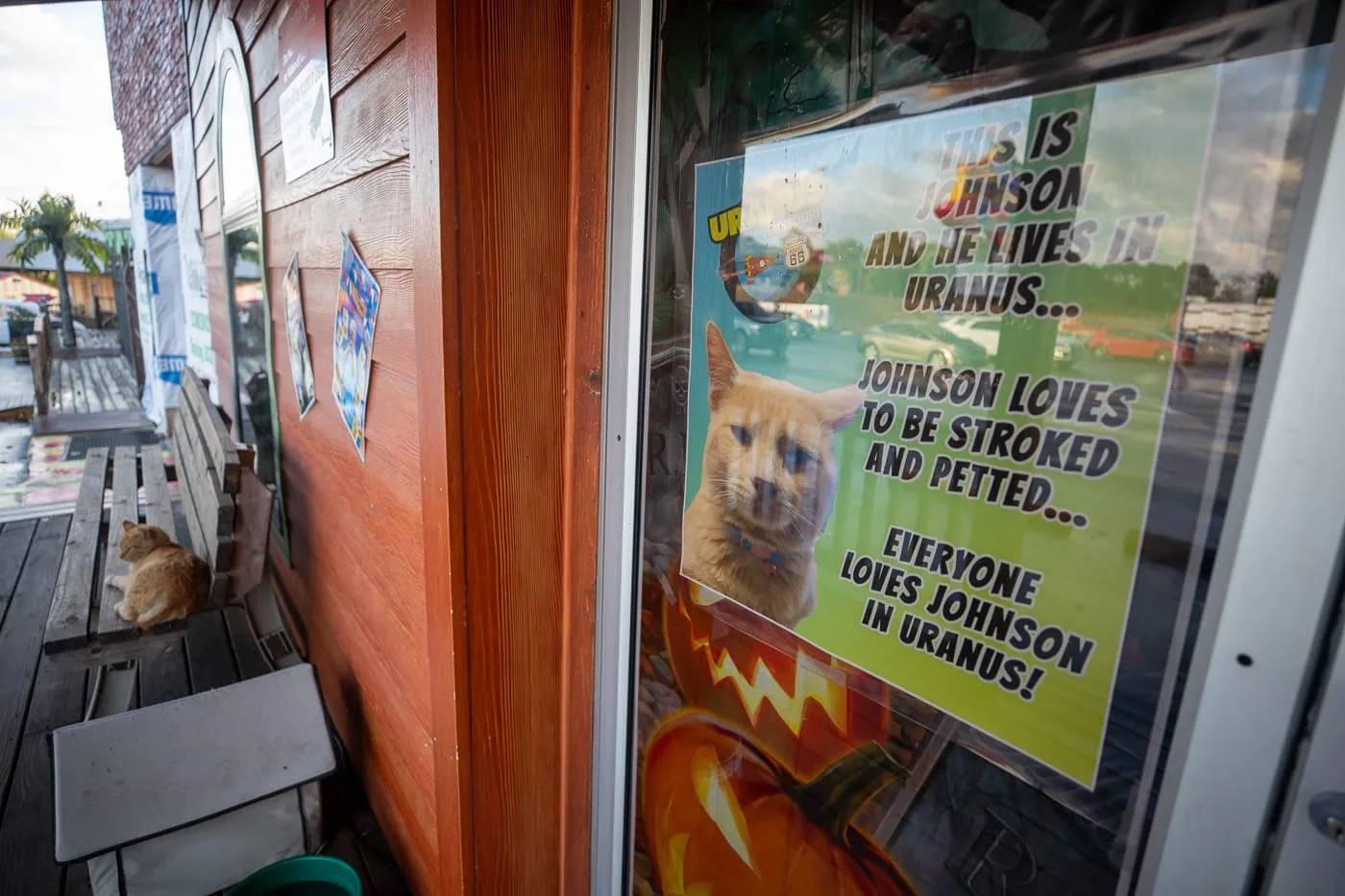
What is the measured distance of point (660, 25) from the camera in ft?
3.55

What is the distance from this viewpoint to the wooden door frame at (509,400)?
108cm

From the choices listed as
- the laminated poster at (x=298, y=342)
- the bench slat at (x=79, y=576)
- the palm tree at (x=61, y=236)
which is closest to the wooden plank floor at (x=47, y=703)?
the bench slat at (x=79, y=576)

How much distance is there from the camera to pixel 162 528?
3.12m

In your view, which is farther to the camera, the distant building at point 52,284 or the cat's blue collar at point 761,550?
the distant building at point 52,284

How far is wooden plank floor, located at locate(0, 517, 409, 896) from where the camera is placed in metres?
1.93

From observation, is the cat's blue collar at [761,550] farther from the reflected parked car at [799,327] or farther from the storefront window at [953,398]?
the reflected parked car at [799,327]

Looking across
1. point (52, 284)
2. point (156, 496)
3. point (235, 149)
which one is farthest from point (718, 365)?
point (52, 284)

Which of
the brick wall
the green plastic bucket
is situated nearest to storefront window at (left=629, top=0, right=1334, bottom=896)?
the green plastic bucket

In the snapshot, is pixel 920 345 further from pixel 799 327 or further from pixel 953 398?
pixel 799 327

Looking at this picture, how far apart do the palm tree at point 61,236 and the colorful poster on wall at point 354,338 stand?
2024 centimetres

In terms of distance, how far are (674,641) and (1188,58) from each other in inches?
40.7

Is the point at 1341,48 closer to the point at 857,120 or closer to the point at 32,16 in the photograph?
the point at 857,120

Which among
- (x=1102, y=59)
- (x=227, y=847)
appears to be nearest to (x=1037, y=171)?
(x=1102, y=59)

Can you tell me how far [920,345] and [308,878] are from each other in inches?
78.2
